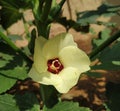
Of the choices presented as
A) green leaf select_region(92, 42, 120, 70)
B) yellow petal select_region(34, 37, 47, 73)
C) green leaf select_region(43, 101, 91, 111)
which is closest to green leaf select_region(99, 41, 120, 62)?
green leaf select_region(92, 42, 120, 70)

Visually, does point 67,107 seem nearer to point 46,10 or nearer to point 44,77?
point 44,77

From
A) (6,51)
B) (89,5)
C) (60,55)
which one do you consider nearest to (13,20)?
(6,51)

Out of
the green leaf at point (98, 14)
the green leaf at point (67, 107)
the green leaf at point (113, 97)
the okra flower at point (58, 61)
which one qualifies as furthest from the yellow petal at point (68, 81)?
the green leaf at point (98, 14)

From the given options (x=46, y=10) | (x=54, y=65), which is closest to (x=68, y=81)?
(x=54, y=65)

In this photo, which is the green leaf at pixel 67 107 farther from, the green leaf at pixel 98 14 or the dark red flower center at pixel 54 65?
the green leaf at pixel 98 14

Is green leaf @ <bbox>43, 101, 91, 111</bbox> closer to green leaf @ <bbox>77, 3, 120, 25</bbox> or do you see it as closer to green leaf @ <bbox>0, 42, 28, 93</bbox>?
green leaf @ <bbox>0, 42, 28, 93</bbox>

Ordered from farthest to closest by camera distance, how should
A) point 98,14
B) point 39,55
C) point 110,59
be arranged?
point 98,14 < point 110,59 < point 39,55
